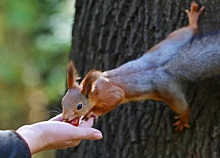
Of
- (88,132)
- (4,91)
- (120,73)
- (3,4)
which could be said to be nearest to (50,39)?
(3,4)

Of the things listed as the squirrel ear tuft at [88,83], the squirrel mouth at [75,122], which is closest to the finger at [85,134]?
the squirrel mouth at [75,122]

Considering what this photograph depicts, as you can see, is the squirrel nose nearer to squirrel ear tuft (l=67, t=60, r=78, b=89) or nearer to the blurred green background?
squirrel ear tuft (l=67, t=60, r=78, b=89)

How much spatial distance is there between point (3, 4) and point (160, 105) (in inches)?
81.9

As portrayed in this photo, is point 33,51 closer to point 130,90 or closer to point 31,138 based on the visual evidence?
point 130,90

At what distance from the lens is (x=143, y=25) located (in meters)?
2.80

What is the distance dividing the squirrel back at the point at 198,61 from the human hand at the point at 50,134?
664 millimetres

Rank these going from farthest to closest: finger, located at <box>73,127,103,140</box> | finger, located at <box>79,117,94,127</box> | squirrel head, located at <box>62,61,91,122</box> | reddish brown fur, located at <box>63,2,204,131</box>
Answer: reddish brown fur, located at <box>63,2,204,131</box>
squirrel head, located at <box>62,61,91,122</box>
finger, located at <box>79,117,94,127</box>
finger, located at <box>73,127,103,140</box>

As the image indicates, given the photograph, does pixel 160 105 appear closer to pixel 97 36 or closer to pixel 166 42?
pixel 166 42

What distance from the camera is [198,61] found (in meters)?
2.66

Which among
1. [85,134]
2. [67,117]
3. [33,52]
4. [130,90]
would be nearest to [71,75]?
[67,117]

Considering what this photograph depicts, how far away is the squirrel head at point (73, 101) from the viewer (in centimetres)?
247

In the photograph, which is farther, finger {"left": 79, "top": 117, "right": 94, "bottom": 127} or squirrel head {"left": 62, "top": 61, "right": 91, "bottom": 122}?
squirrel head {"left": 62, "top": 61, "right": 91, "bottom": 122}

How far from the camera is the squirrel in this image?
2631 mm

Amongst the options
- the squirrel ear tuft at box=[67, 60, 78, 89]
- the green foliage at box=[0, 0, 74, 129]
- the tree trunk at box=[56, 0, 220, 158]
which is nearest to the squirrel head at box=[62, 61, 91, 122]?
the squirrel ear tuft at box=[67, 60, 78, 89]
